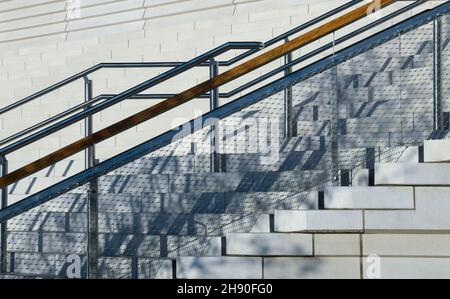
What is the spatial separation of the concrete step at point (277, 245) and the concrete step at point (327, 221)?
5 cm

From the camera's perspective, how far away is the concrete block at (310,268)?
5.41 metres

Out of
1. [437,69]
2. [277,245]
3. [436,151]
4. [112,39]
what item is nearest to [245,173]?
[277,245]

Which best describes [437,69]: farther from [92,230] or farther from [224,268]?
[92,230]

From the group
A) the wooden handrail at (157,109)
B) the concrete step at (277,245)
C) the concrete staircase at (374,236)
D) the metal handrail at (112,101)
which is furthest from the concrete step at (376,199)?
the metal handrail at (112,101)

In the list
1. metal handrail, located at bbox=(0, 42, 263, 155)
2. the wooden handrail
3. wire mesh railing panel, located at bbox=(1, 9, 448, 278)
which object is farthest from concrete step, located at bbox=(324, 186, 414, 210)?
metal handrail, located at bbox=(0, 42, 263, 155)

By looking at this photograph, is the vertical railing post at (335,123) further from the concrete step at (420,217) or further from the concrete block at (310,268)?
the concrete block at (310,268)

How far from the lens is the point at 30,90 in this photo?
422 inches

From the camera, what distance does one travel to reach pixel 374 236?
546 cm

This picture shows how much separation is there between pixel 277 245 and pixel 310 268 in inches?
7.6

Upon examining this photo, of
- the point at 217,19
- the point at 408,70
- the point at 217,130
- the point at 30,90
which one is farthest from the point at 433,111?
the point at 30,90

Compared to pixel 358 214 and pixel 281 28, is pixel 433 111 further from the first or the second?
pixel 281 28

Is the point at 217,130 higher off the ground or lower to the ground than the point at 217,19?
lower

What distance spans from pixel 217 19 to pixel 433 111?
4372 millimetres

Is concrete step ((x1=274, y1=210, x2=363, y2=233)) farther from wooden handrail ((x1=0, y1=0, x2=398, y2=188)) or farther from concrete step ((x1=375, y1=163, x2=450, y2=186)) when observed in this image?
wooden handrail ((x1=0, y1=0, x2=398, y2=188))
